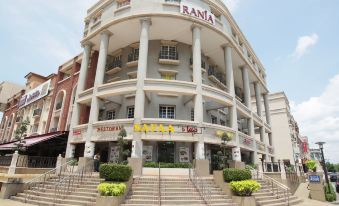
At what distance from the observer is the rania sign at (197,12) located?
22.3 m

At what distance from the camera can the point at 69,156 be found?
22.1 m

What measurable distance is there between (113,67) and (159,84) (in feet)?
31.1

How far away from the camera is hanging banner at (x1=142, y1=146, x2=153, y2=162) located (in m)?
20.8

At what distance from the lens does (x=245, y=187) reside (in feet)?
42.3

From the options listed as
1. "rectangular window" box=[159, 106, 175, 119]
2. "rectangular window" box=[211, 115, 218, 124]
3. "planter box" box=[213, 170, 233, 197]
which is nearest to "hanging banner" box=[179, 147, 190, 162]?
"rectangular window" box=[159, 106, 175, 119]

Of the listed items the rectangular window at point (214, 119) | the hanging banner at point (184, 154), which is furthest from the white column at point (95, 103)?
the rectangular window at point (214, 119)

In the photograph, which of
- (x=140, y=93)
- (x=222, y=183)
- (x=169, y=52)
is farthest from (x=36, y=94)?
(x=222, y=183)

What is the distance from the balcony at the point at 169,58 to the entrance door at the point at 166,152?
894cm

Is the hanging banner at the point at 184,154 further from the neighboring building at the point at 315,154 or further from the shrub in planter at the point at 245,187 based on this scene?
the neighboring building at the point at 315,154

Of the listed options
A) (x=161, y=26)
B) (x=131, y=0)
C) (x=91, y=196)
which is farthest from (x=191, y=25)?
(x=91, y=196)

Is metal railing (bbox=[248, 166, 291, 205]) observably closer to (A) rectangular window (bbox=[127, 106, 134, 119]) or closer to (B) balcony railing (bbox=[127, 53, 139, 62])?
(A) rectangular window (bbox=[127, 106, 134, 119])

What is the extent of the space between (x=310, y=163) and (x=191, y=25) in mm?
20644

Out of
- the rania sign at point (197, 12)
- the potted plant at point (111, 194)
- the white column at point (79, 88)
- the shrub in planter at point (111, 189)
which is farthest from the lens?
the white column at point (79, 88)

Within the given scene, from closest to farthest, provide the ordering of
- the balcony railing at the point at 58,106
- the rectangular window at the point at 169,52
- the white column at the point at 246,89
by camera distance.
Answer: the rectangular window at the point at 169,52
the white column at the point at 246,89
the balcony railing at the point at 58,106
